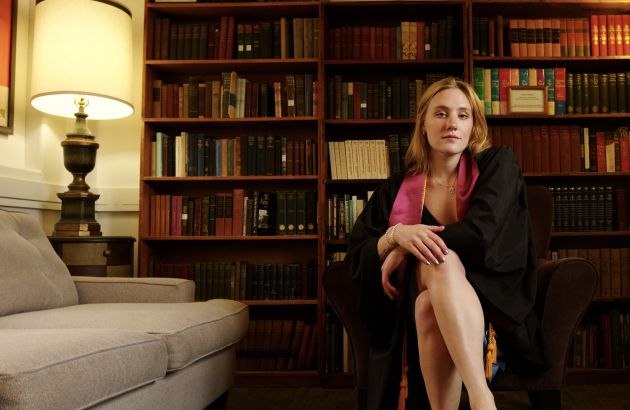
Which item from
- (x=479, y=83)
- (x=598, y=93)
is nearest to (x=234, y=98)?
(x=479, y=83)

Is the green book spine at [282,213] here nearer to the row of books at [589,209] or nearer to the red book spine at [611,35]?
the row of books at [589,209]

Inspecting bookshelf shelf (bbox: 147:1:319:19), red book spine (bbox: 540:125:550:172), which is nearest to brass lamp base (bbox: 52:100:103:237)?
bookshelf shelf (bbox: 147:1:319:19)

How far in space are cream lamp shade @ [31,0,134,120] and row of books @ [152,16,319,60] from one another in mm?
463

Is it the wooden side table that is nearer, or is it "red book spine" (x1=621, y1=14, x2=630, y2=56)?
the wooden side table

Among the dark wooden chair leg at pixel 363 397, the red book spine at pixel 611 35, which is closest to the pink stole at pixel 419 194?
the dark wooden chair leg at pixel 363 397

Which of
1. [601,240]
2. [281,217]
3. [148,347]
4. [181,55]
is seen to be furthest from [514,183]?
[181,55]

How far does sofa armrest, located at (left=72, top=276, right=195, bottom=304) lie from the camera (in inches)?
88.9

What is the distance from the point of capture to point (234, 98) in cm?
321

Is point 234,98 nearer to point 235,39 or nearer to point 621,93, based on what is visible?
point 235,39

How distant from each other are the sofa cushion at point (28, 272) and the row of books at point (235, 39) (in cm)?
137

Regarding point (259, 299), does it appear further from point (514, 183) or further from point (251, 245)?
point (514, 183)

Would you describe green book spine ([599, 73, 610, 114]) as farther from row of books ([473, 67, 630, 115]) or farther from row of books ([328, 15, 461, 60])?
row of books ([328, 15, 461, 60])

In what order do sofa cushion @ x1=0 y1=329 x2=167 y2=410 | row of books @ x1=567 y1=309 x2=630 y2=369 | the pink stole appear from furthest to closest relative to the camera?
row of books @ x1=567 y1=309 x2=630 y2=369 < the pink stole < sofa cushion @ x1=0 y1=329 x2=167 y2=410

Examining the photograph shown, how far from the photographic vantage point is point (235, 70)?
3371mm
